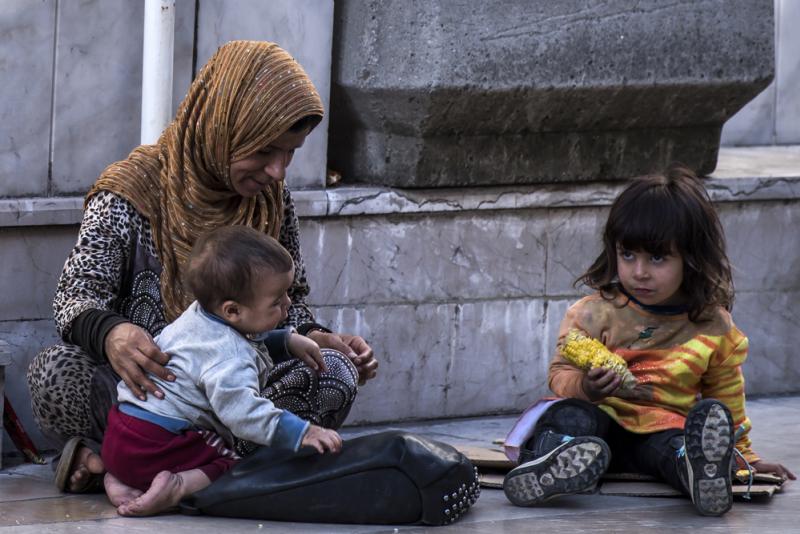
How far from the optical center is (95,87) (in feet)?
16.1

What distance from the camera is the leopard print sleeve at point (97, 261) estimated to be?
167 inches

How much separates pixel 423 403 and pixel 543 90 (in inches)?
46.8

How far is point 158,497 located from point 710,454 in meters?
1.43

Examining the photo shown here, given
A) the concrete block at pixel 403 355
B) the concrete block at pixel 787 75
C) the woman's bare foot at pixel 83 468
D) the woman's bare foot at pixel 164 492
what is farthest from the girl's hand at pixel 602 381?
the concrete block at pixel 787 75

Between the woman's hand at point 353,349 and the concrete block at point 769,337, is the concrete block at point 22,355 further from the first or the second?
the concrete block at point 769,337

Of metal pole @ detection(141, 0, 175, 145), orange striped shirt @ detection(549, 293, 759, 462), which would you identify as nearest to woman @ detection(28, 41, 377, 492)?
metal pole @ detection(141, 0, 175, 145)

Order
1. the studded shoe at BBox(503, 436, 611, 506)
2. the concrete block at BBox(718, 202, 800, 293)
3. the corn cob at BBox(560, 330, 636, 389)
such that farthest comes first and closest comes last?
the concrete block at BBox(718, 202, 800, 293), the corn cob at BBox(560, 330, 636, 389), the studded shoe at BBox(503, 436, 611, 506)

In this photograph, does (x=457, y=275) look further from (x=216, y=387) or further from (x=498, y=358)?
(x=216, y=387)

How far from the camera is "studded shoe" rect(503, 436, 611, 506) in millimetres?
4133

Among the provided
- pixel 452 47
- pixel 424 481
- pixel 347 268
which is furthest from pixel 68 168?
pixel 424 481

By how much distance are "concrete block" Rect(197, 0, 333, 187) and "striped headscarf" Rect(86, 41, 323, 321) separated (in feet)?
2.50

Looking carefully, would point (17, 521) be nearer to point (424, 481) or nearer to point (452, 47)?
point (424, 481)

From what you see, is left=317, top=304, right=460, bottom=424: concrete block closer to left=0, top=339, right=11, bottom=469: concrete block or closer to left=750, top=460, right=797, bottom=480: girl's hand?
left=0, top=339, right=11, bottom=469: concrete block

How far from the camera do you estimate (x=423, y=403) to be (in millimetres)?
5574
